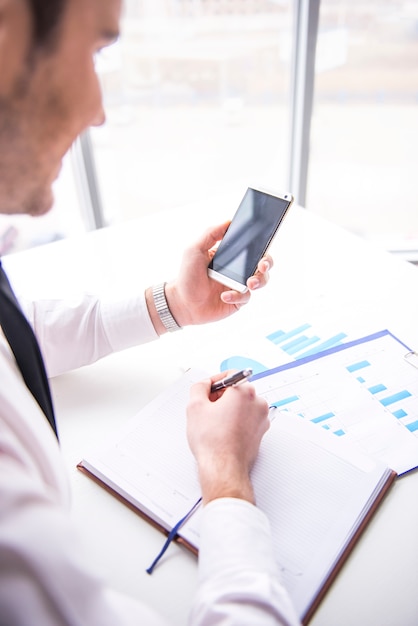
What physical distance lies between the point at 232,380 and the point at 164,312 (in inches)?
10.2

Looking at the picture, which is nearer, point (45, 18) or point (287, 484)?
point (45, 18)

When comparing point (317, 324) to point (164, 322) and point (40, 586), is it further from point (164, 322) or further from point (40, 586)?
point (40, 586)

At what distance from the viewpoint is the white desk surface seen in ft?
1.68

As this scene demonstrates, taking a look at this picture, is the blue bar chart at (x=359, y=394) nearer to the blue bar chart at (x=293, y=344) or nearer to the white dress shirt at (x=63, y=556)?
the blue bar chart at (x=293, y=344)

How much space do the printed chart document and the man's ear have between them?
18.0 inches

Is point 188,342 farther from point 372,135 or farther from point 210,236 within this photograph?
point 372,135

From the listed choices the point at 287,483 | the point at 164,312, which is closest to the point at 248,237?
the point at 164,312

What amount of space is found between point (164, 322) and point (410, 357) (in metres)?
0.43

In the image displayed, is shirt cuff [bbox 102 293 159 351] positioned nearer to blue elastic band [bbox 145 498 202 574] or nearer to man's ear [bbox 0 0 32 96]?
blue elastic band [bbox 145 498 202 574]

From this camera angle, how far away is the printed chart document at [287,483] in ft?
1.71

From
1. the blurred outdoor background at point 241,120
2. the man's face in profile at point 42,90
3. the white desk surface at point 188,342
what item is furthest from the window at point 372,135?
the man's face in profile at point 42,90

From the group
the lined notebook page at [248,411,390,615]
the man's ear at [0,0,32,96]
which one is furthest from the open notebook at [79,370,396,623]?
the man's ear at [0,0,32,96]

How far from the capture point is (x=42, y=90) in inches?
17.4

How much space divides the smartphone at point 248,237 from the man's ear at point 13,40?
0.49 m
